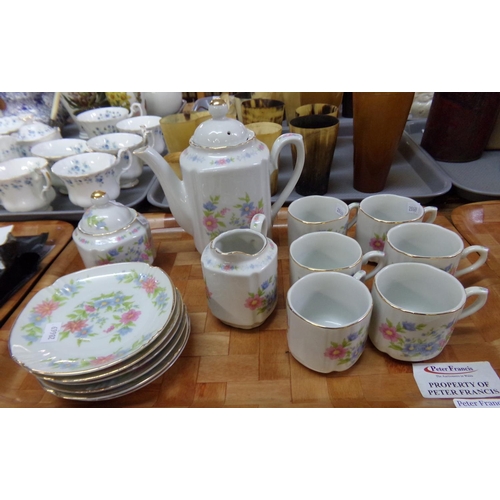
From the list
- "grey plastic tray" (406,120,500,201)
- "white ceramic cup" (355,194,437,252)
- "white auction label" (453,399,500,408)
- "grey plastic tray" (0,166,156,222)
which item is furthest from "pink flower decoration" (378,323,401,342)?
"grey plastic tray" (0,166,156,222)

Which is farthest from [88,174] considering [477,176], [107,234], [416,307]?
[477,176]

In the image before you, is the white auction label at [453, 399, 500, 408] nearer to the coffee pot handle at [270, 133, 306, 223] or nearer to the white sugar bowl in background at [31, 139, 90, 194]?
the coffee pot handle at [270, 133, 306, 223]

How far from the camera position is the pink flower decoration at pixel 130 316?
0.56 m

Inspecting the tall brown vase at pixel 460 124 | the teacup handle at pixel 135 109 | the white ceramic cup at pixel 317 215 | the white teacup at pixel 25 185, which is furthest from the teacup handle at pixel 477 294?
the teacup handle at pixel 135 109

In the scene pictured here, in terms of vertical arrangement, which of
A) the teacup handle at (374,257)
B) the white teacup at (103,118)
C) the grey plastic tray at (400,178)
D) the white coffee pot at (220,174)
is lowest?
the grey plastic tray at (400,178)

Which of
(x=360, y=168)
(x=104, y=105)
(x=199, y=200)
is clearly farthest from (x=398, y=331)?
(x=104, y=105)

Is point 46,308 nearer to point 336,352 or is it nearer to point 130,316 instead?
point 130,316

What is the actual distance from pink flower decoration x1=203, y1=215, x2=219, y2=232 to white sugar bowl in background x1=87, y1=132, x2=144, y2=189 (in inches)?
15.4

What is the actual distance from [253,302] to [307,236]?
0.16 m

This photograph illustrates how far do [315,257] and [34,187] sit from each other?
667 mm

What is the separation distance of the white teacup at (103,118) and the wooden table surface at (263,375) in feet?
2.02

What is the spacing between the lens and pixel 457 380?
0.50 m

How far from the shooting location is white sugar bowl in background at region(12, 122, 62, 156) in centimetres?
99

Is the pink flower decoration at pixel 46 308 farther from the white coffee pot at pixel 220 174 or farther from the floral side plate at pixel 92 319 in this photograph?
the white coffee pot at pixel 220 174
